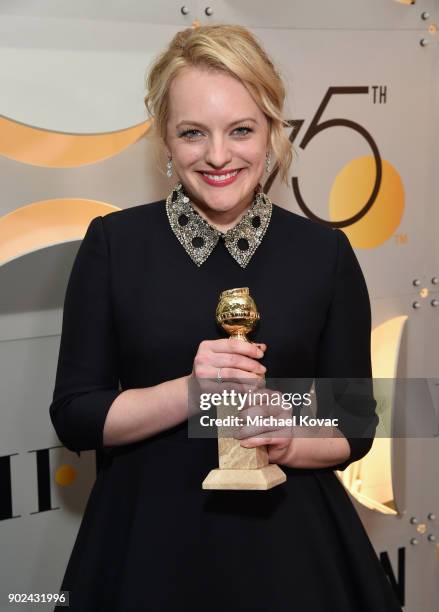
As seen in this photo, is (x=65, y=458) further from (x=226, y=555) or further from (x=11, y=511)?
(x=226, y=555)

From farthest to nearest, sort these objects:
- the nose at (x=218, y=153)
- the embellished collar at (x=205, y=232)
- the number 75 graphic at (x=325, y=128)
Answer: the number 75 graphic at (x=325, y=128) → the embellished collar at (x=205, y=232) → the nose at (x=218, y=153)

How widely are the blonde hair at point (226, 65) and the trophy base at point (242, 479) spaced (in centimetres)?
53

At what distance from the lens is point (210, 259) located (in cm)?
139

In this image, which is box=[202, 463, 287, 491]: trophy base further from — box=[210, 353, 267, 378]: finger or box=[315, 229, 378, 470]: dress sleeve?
box=[315, 229, 378, 470]: dress sleeve

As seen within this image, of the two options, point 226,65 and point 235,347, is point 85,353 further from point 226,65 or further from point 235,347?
point 226,65

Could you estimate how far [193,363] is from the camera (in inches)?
51.8

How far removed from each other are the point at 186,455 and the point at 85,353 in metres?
0.23

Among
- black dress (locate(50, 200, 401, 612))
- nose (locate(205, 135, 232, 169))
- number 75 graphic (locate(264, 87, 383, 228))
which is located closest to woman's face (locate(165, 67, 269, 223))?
nose (locate(205, 135, 232, 169))

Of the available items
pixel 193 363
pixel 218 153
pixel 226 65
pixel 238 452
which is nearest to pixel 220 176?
pixel 218 153

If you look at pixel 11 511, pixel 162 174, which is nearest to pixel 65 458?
pixel 11 511

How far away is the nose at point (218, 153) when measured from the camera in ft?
4.15

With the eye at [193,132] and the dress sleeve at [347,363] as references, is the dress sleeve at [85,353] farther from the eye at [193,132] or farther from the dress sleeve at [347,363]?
the dress sleeve at [347,363]

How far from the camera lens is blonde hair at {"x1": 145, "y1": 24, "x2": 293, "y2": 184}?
1279 millimetres

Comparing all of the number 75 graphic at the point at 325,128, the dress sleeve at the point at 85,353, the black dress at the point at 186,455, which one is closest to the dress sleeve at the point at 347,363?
the black dress at the point at 186,455
